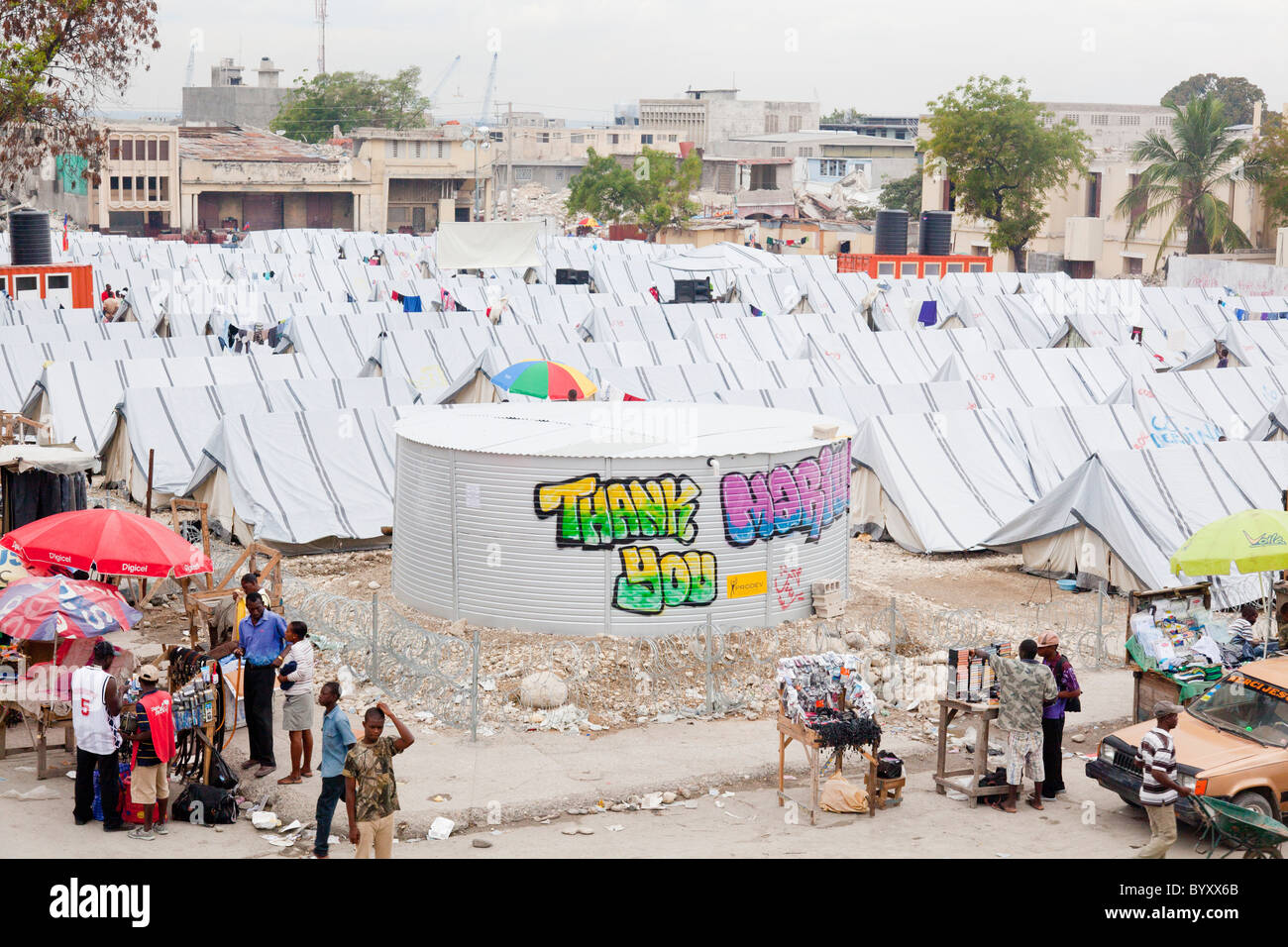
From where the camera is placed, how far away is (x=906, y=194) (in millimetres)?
103250

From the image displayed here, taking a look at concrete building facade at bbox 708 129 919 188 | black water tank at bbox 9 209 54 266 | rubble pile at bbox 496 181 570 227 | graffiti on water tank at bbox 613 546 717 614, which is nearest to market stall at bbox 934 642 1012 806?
graffiti on water tank at bbox 613 546 717 614

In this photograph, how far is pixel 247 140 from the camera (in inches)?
4166

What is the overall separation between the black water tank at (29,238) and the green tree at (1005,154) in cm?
4377

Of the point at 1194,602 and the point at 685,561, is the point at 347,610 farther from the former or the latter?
the point at 1194,602

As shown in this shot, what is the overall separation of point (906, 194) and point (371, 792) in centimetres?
9681

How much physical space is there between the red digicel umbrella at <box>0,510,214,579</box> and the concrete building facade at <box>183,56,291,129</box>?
5675 inches

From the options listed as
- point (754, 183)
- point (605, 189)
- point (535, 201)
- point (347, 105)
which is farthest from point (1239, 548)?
point (347, 105)

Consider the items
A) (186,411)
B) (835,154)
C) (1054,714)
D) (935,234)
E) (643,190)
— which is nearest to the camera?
(1054,714)

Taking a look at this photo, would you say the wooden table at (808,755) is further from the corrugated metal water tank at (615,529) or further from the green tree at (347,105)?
the green tree at (347,105)

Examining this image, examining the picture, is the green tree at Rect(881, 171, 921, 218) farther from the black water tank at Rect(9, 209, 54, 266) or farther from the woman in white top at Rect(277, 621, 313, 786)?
the woman in white top at Rect(277, 621, 313, 786)

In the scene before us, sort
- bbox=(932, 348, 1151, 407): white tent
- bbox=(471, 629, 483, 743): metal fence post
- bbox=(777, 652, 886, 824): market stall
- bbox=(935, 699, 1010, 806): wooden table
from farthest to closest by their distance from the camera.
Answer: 1. bbox=(932, 348, 1151, 407): white tent
2. bbox=(471, 629, 483, 743): metal fence post
3. bbox=(935, 699, 1010, 806): wooden table
4. bbox=(777, 652, 886, 824): market stall

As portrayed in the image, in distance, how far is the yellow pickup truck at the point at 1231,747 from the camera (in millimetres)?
11744

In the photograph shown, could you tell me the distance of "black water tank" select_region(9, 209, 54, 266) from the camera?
44938 millimetres

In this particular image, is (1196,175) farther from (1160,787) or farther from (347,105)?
(347,105)
